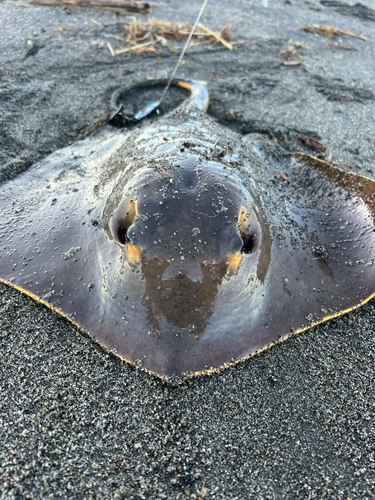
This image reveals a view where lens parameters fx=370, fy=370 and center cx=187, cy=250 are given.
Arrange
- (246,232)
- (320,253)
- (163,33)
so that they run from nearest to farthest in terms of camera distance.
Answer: (246,232), (320,253), (163,33)

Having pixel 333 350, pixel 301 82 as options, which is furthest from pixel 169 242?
pixel 301 82

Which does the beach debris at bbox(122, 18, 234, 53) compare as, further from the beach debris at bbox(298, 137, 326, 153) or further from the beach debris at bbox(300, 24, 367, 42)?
the beach debris at bbox(298, 137, 326, 153)

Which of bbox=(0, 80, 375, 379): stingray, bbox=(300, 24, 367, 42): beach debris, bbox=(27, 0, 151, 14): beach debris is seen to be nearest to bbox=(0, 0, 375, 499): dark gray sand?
bbox=(0, 80, 375, 379): stingray

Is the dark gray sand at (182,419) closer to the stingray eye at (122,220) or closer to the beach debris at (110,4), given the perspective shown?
the stingray eye at (122,220)

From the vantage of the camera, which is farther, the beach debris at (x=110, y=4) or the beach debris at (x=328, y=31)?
the beach debris at (x=328, y=31)

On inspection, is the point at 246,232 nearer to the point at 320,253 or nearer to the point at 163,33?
the point at 320,253

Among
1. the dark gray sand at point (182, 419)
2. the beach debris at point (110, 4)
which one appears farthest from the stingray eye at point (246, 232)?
the beach debris at point (110, 4)

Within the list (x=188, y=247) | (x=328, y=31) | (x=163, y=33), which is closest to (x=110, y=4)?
(x=163, y=33)
